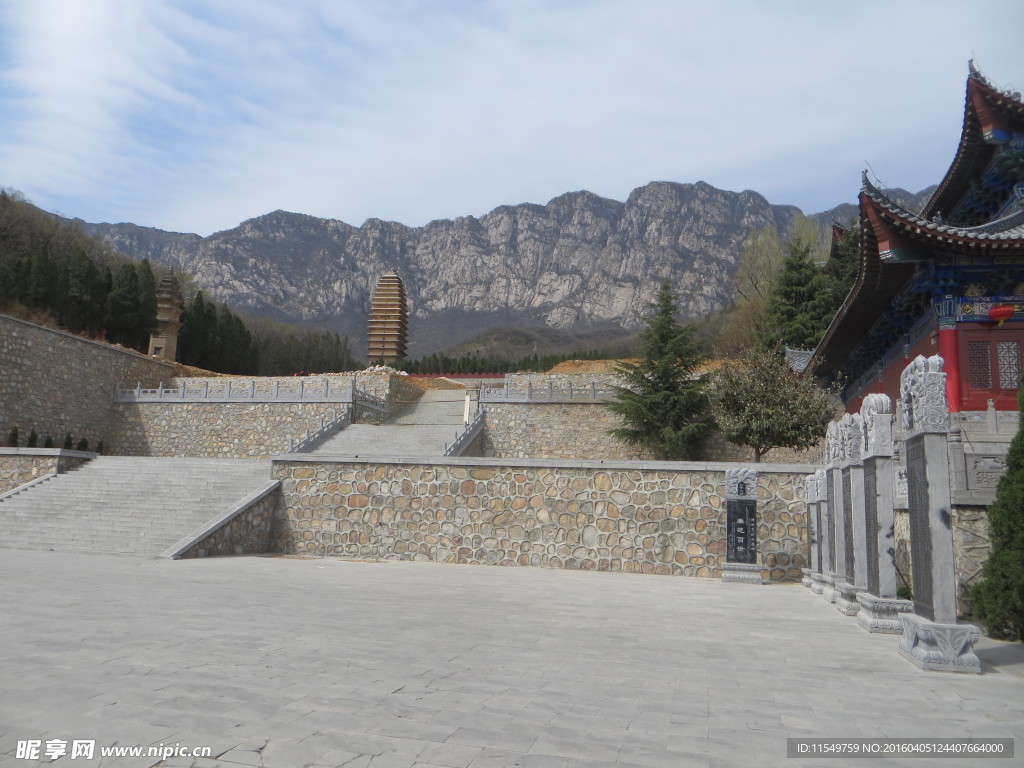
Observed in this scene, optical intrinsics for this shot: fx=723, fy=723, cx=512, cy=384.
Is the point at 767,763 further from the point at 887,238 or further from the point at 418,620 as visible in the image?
the point at 887,238

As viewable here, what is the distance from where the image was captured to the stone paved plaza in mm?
2953

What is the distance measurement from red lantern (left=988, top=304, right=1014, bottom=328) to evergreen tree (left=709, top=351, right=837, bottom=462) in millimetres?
7540

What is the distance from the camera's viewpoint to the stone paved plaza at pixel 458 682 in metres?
2.95

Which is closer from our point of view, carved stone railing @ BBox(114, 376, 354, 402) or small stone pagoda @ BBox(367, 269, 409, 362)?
carved stone railing @ BBox(114, 376, 354, 402)

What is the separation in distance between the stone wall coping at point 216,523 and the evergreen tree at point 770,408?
12.4 meters

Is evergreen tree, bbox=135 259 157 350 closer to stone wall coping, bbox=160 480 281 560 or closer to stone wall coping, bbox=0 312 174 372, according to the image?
stone wall coping, bbox=0 312 174 372

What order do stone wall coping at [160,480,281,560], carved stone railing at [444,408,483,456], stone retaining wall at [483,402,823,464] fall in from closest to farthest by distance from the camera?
stone wall coping at [160,480,281,560] < carved stone railing at [444,408,483,456] < stone retaining wall at [483,402,823,464]

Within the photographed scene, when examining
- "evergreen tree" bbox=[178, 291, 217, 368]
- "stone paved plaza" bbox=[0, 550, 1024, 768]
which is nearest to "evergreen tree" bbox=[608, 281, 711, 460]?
"stone paved plaza" bbox=[0, 550, 1024, 768]

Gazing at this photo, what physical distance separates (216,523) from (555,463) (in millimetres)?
6029

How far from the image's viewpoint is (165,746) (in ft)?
9.29

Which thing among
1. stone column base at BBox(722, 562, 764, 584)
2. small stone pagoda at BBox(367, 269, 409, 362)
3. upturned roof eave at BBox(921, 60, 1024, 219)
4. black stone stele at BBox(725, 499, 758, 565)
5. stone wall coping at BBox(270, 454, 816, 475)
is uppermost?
small stone pagoda at BBox(367, 269, 409, 362)

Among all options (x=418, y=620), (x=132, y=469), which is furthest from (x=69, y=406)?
(x=418, y=620)

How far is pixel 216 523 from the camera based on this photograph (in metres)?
12.6

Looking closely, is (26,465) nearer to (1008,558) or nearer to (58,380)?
(58,380)
